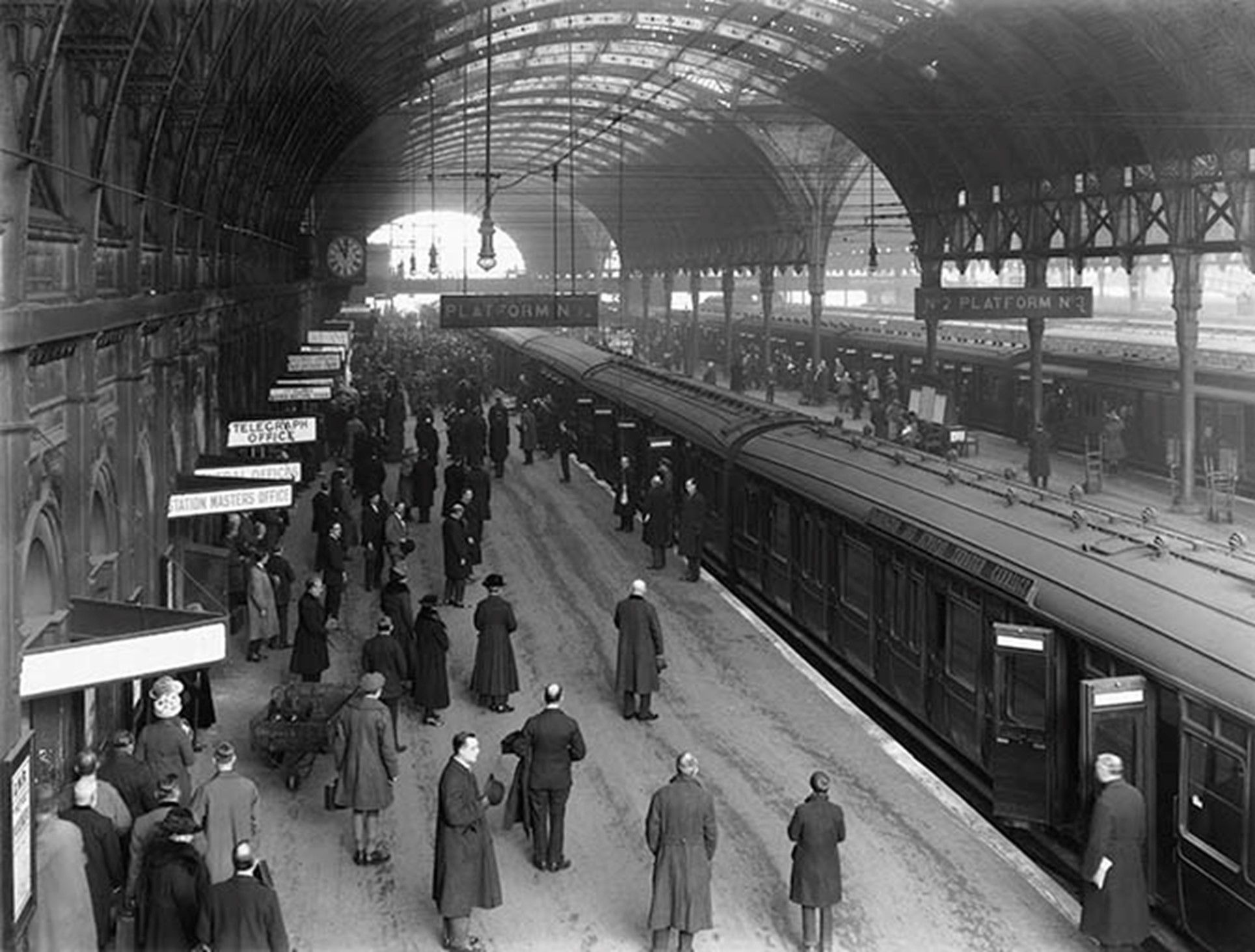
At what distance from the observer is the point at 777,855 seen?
1062 centimetres

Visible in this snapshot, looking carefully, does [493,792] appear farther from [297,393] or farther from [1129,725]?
[297,393]

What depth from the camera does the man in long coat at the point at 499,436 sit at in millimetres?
29031

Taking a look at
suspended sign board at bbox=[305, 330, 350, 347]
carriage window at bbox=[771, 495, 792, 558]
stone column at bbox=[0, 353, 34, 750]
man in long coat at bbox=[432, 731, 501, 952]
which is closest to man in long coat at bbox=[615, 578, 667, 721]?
carriage window at bbox=[771, 495, 792, 558]

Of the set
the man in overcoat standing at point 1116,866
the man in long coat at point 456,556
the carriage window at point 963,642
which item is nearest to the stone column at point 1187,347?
the man in long coat at point 456,556

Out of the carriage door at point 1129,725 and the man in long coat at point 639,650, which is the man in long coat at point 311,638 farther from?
the carriage door at point 1129,725

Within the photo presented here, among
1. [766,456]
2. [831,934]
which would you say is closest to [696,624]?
[766,456]

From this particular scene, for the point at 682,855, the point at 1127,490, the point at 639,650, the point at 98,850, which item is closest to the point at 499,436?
the point at 1127,490

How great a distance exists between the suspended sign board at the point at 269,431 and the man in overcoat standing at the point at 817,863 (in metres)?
9.13

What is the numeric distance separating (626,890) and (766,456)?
8.75m

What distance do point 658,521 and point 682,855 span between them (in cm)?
1131

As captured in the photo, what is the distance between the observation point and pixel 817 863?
29.6ft

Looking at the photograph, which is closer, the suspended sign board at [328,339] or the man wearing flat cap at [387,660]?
the man wearing flat cap at [387,660]

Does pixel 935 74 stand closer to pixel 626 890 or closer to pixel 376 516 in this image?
pixel 376 516

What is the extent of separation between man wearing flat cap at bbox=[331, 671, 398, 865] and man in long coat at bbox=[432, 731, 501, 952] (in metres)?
1.24
